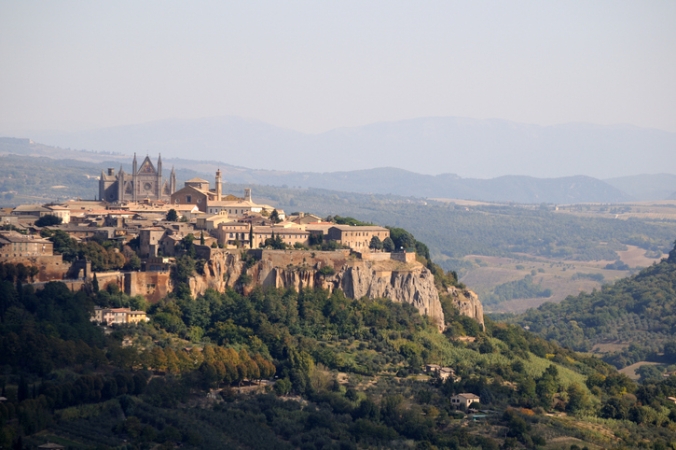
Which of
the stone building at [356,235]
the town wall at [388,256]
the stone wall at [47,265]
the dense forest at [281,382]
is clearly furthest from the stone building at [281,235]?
the stone wall at [47,265]

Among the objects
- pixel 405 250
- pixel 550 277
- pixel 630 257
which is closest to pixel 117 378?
pixel 405 250

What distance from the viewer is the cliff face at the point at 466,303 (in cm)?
7106

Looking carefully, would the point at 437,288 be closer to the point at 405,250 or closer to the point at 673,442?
the point at 405,250

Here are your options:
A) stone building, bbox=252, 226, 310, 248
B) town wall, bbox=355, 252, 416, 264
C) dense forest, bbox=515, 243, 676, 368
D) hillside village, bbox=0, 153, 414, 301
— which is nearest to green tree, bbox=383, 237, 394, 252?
hillside village, bbox=0, 153, 414, 301

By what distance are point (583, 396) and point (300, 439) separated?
1514 cm

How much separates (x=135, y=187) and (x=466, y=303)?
70.1ft

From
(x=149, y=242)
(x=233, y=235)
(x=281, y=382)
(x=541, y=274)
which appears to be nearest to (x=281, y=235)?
(x=233, y=235)

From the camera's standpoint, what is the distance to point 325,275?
6531 centimetres

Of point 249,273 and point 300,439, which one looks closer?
point 300,439

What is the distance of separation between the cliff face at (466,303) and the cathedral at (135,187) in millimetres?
18123

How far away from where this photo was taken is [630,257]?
193 meters

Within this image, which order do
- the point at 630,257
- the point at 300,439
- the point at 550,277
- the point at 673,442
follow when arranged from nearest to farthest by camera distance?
the point at 300,439
the point at 673,442
the point at 550,277
the point at 630,257

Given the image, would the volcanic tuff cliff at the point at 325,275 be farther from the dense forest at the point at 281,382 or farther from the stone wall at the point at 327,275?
the dense forest at the point at 281,382

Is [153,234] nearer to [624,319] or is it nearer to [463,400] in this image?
[463,400]
